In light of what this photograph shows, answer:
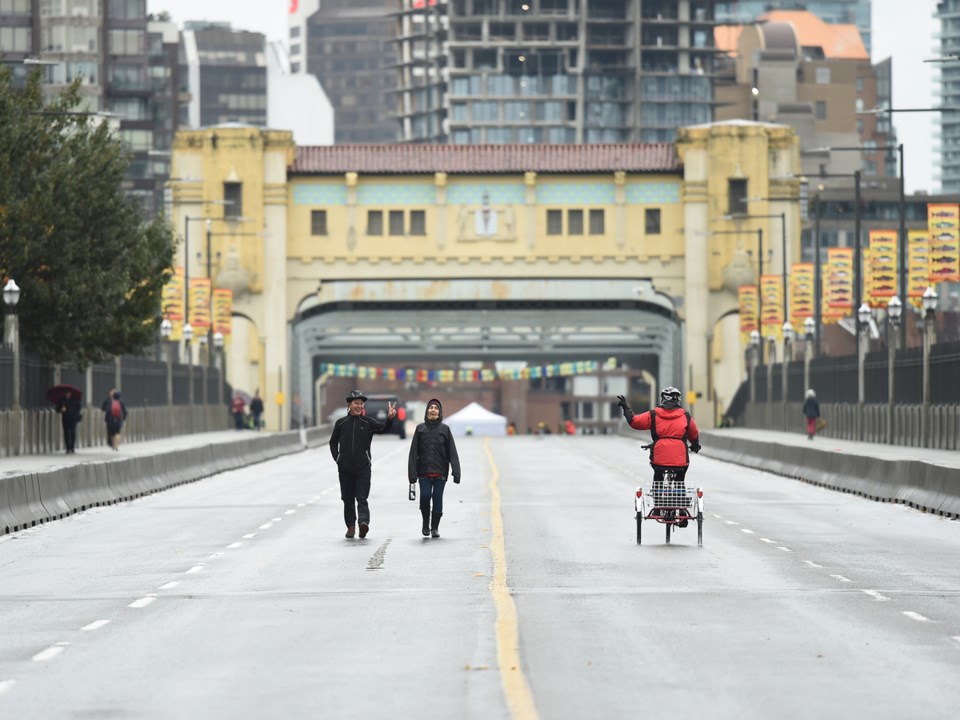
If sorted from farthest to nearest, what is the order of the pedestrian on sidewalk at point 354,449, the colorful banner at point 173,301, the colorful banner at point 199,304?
the colorful banner at point 199,304, the colorful banner at point 173,301, the pedestrian on sidewalk at point 354,449

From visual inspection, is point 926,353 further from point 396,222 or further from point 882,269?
point 396,222

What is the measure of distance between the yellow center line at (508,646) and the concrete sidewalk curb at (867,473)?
1090 centimetres

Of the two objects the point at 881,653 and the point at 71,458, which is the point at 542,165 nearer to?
the point at 71,458

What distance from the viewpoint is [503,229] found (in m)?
98.0

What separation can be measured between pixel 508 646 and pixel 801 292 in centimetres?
6448

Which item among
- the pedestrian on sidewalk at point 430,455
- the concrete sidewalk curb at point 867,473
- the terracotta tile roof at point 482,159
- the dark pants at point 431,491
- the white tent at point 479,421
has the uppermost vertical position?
the terracotta tile roof at point 482,159

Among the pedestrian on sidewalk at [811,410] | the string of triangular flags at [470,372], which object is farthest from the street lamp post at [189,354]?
the string of triangular flags at [470,372]

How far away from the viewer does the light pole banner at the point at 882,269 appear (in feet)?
201

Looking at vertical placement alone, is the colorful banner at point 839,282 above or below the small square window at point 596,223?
below

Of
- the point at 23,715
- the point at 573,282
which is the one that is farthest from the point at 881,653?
the point at 573,282

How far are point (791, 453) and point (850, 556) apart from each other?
90.3 ft

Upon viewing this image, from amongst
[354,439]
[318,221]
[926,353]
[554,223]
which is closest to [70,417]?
[926,353]

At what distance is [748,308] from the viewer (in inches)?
3504

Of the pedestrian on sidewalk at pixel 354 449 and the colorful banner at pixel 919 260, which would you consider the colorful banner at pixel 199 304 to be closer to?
the colorful banner at pixel 919 260
